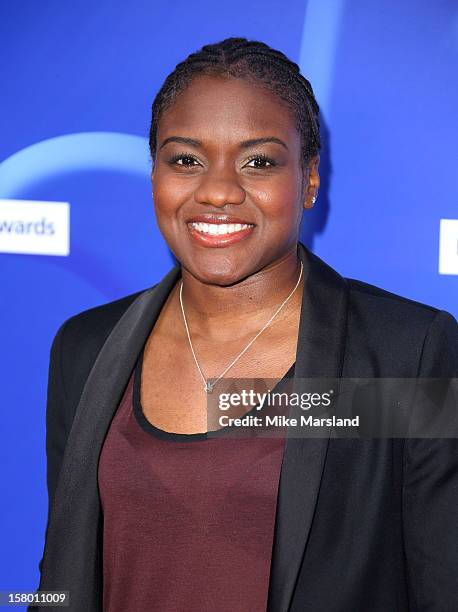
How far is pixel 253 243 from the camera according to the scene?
1420 millimetres

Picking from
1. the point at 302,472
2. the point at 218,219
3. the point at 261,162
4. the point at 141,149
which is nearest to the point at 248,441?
the point at 302,472

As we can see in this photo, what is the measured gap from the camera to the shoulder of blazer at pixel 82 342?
5.51ft

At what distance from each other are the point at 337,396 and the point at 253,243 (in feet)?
1.11

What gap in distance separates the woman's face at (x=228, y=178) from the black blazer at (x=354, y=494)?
0.56ft

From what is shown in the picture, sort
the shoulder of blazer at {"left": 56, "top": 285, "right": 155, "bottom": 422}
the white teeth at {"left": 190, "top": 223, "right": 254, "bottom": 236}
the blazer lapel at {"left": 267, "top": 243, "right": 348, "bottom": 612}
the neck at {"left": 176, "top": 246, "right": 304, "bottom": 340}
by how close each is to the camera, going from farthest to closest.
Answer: the shoulder of blazer at {"left": 56, "top": 285, "right": 155, "bottom": 422}, the neck at {"left": 176, "top": 246, "right": 304, "bottom": 340}, the white teeth at {"left": 190, "top": 223, "right": 254, "bottom": 236}, the blazer lapel at {"left": 267, "top": 243, "right": 348, "bottom": 612}

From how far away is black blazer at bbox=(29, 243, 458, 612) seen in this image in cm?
132

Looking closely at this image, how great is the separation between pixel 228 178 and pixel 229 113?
0.12 meters

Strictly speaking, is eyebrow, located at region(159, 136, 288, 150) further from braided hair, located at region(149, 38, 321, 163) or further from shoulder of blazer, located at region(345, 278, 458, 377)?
shoulder of blazer, located at region(345, 278, 458, 377)

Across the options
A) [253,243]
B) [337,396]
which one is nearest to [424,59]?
[253,243]

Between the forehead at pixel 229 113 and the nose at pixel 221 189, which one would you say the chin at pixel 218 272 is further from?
the forehead at pixel 229 113

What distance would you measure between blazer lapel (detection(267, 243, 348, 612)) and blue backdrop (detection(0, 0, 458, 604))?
20.5 inches

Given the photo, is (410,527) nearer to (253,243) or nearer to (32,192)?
(253,243)

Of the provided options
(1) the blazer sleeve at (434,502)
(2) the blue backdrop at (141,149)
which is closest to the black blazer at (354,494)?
(1) the blazer sleeve at (434,502)

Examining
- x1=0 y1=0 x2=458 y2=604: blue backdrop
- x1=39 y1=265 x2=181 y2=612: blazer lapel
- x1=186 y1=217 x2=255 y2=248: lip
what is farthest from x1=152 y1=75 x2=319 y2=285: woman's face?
x1=0 y1=0 x2=458 y2=604: blue backdrop
